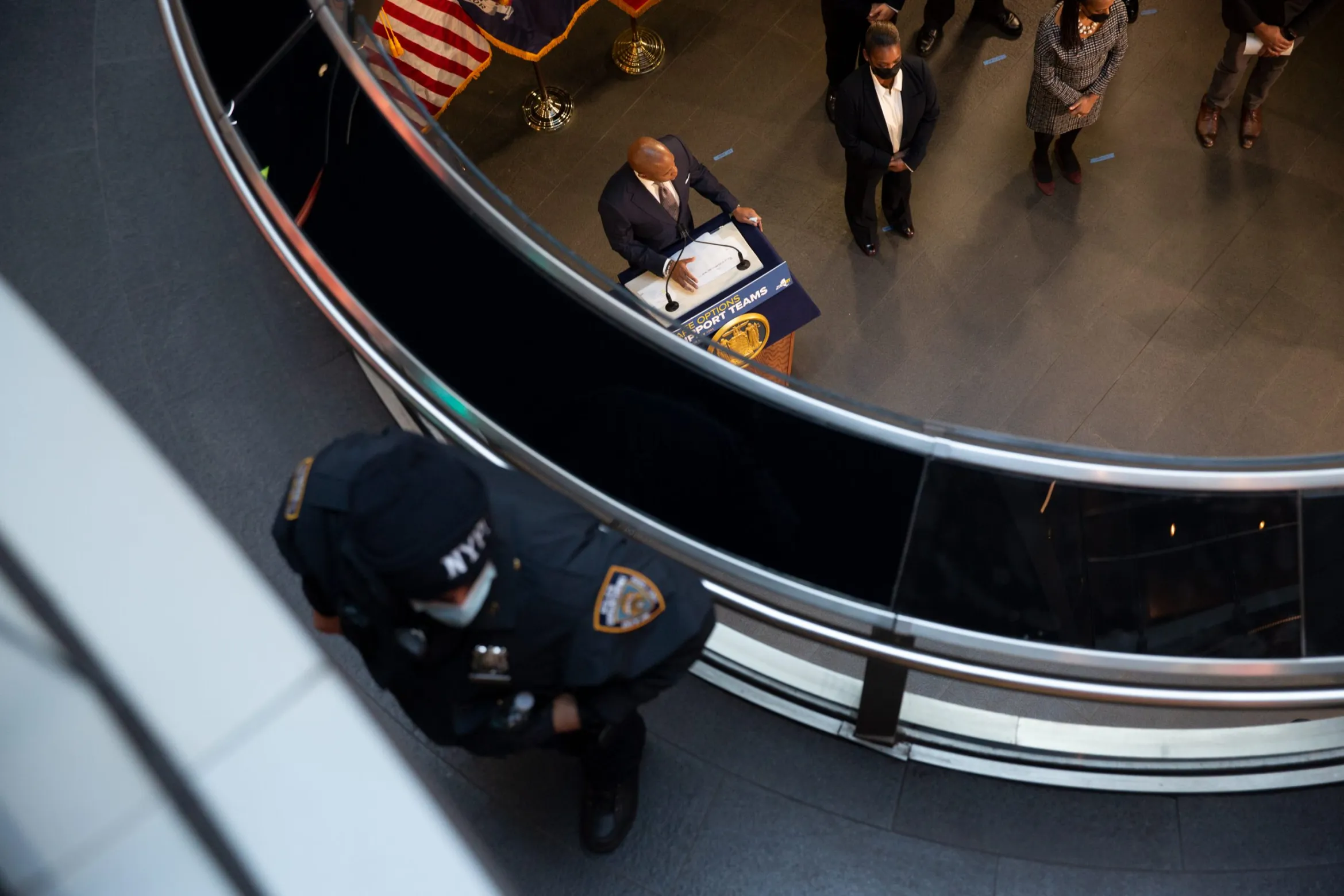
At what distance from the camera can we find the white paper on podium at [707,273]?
5.30 m

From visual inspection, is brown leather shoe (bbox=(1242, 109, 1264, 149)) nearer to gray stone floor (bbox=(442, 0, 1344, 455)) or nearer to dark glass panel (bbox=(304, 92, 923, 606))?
gray stone floor (bbox=(442, 0, 1344, 455))

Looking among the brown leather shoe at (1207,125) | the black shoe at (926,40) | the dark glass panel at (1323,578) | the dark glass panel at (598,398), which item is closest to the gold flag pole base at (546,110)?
the black shoe at (926,40)

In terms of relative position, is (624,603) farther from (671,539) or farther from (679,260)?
(679,260)

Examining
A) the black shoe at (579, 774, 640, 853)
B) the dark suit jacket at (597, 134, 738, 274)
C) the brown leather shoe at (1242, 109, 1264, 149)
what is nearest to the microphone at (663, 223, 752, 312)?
the dark suit jacket at (597, 134, 738, 274)

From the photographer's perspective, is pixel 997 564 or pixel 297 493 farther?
pixel 997 564

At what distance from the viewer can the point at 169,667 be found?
162 centimetres

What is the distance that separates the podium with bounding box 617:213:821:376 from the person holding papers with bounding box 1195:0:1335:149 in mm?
3270

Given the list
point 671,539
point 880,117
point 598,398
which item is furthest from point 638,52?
point 671,539

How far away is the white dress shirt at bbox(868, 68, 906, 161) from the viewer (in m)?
6.11

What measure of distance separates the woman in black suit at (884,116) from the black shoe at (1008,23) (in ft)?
5.40

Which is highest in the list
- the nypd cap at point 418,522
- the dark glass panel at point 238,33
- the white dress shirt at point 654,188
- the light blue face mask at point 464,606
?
the dark glass panel at point 238,33

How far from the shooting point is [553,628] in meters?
3.41

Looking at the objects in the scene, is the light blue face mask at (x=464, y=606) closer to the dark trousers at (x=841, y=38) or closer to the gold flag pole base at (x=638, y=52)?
the dark trousers at (x=841, y=38)

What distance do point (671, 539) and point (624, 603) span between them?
614 millimetres
